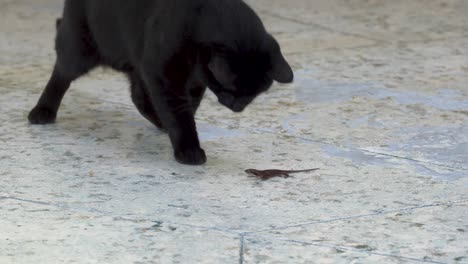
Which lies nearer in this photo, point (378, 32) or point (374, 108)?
point (374, 108)

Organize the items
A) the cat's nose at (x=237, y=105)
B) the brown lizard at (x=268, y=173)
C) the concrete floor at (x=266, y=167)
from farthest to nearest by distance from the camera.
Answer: the brown lizard at (x=268, y=173) → the cat's nose at (x=237, y=105) → the concrete floor at (x=266, y=167)

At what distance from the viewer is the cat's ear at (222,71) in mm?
3467

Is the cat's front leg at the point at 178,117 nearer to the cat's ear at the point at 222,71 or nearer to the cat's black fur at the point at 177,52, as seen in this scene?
the cat's black fur at the point at 177,52

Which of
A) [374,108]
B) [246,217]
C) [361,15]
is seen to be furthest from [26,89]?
[361,15]

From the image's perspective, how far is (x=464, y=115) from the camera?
4.51 m

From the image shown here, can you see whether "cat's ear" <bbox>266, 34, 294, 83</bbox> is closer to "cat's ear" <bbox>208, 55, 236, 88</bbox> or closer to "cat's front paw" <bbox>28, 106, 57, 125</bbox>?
"cat's ear" <bbox>208, 55, 236, 88</bbox>

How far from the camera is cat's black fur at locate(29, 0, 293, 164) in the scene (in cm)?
353

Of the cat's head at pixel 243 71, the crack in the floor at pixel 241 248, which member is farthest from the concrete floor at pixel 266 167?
the cat's head at pixel 243 71

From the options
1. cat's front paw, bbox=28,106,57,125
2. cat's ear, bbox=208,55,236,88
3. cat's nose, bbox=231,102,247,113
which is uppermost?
cat's ear, bbox=208,55,236,88

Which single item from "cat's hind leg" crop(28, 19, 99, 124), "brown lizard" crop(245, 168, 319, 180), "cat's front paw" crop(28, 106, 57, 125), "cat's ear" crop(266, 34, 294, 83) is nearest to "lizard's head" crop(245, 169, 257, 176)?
"brown lizard" crop(245, 168, 319, 180)

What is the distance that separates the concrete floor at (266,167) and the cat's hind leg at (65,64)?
9cm

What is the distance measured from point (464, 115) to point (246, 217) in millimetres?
1604

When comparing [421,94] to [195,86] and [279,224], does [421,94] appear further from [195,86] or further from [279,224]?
[279,224]

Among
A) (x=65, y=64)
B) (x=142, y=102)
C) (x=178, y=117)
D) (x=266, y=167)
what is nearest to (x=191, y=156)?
(x=178, y=117)
